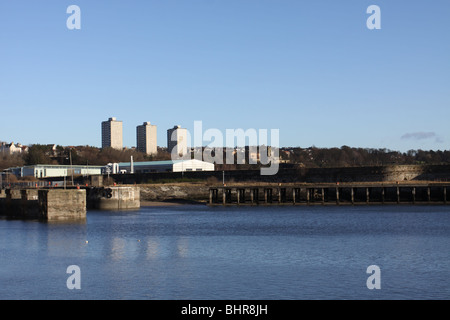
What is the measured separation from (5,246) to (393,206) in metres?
58.9

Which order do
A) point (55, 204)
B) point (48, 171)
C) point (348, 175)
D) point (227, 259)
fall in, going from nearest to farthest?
point (227, 259)
point (55, 204)
point (348, 175)
point (48, 171)

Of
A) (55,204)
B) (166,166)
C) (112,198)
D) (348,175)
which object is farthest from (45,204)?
(166,166)

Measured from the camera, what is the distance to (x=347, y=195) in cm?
9912

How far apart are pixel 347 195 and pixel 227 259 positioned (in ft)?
222

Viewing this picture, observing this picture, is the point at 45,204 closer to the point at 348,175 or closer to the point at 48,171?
the point at 348,175

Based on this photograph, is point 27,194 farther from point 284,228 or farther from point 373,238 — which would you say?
point 373,238

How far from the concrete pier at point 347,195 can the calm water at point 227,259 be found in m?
26.7

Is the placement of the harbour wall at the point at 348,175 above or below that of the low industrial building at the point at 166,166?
below

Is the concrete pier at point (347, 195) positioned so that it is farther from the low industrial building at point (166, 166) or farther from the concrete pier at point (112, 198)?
the low industrial building at point (166, 166)

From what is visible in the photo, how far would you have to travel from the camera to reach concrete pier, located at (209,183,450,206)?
85.5m

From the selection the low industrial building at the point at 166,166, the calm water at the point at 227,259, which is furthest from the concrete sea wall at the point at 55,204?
the low industrial building at the point at 166,166

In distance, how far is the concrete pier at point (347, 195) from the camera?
85500mm

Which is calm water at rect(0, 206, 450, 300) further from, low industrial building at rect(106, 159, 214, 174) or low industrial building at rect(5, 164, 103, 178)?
low industrial building at rect(5, 164, 103, 178)

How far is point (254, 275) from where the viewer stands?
97.0 feet
